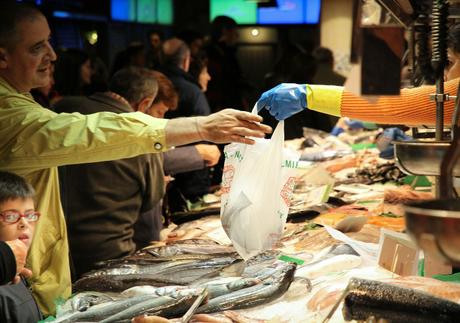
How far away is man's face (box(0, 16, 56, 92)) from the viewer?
2.94 meters

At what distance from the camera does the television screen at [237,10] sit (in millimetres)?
14284

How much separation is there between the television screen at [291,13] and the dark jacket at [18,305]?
1201cm

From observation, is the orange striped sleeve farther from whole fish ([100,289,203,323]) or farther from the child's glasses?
the child's glasses

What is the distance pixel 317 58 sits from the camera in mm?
9211

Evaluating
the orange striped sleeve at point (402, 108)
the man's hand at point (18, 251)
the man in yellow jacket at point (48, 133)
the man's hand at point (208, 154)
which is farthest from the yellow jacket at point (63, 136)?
the man's hand at point (208, 154)

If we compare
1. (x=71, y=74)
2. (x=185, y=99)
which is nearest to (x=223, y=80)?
(x=71, y=74)

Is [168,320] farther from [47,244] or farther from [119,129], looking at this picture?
[47,244]

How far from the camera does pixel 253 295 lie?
2.43 meters

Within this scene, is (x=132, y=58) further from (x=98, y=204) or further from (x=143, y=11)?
(x=143, y=11)

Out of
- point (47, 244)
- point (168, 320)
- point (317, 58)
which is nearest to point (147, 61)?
point (317, 58)

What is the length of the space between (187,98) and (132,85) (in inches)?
75.0

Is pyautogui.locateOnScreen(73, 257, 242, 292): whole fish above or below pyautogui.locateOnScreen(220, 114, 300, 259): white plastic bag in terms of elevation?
below

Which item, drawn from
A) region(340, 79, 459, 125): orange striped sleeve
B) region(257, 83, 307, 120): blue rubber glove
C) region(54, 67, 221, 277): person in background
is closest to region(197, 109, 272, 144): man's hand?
region(257, 83, 307, 120): blue rubber glove

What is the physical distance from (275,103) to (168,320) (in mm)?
1163
